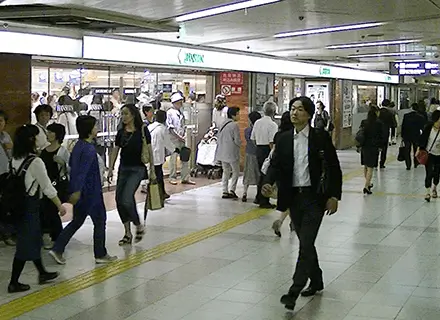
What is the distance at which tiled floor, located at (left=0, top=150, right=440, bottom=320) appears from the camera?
18.8 ft

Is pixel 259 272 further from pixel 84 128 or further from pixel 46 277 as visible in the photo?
pixel 84 128

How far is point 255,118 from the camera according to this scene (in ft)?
37.7

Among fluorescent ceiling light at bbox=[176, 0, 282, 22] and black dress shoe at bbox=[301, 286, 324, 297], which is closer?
black dress shoe at bbox=[301, 286, 324, 297]

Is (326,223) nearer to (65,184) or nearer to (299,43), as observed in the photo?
(65,184)

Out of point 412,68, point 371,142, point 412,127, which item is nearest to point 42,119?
point 371,142

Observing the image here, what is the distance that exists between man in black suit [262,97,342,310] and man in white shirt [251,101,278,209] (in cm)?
508

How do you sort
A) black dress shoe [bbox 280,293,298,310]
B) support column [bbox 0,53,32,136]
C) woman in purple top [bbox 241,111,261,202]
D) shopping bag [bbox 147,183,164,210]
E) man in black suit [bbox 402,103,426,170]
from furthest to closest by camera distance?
1. man in black suit [bbox 402,103,426,170]
2. woman in purple top [bbox 241,111,261,202]
3. support column [bbox 0,53,32,136]
4. shopping bag [bbox 147,183,164,210]
5. black dress shoe [bbox 280,293,298,310]

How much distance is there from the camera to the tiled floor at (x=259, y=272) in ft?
18.8

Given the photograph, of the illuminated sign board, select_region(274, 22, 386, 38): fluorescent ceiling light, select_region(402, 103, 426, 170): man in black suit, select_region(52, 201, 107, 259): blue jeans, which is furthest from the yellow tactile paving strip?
the illuminated sign board

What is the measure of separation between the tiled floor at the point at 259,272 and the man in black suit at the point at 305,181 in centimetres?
46

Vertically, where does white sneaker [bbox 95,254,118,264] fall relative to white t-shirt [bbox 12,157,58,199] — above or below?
below

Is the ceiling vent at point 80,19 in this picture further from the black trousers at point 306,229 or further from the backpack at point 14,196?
the black trousers at point 306,229

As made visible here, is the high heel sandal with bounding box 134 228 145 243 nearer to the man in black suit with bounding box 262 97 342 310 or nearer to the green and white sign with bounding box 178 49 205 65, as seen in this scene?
the man in black suit with bounding box 262 97 342 310

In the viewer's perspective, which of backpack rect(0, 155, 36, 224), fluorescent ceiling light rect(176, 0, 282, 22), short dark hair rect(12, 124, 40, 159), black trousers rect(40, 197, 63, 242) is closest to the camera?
backpack rect(0, 155, 36, 224)
